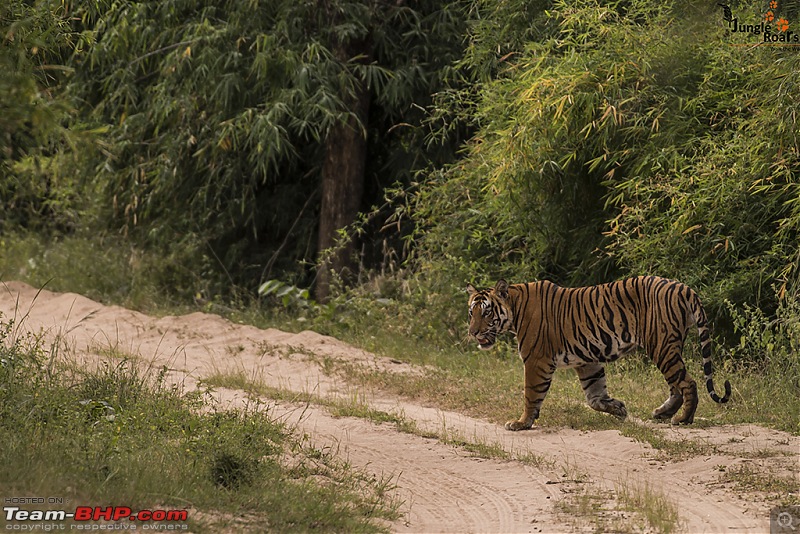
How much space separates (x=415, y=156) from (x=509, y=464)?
731 cm

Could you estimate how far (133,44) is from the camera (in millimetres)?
13898

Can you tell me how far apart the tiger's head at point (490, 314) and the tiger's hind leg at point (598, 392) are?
2.31ft

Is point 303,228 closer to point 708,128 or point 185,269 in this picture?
point 185,269

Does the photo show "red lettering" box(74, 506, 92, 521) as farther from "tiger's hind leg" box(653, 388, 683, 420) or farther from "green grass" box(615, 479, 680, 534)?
"tiger's hind leg" box(653, 388, 683, 420)

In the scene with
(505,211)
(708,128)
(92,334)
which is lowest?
(92,334)

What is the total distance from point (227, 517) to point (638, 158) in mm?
6075

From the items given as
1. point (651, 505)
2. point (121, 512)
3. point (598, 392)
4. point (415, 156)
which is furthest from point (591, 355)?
point (415, 156)

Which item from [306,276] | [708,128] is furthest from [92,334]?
[708,128]

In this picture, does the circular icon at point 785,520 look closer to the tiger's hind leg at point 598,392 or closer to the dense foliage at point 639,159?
the tiger's hind leg at point 598,392

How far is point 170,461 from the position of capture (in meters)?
6.12

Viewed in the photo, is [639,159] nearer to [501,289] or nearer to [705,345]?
[501,289]

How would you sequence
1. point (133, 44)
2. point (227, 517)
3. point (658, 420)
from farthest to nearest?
1. point (133, 44)
2. point (658, 420)
3. point (227, 517)

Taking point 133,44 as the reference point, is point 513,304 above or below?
below

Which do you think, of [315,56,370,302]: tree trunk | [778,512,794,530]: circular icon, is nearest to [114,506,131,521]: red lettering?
[778,512,794,530]: circular icon
